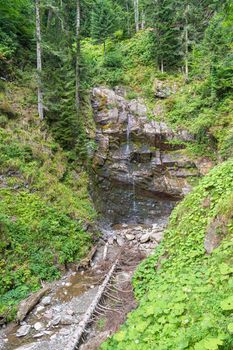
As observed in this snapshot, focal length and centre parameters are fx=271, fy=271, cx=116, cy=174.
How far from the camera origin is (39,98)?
15.7 metres

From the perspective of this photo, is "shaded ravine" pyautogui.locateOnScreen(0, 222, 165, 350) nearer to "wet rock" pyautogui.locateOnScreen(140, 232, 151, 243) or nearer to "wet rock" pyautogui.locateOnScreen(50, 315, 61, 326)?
"wet rock" pyautogui.locateOnScreen(50, 315, 61, 326)

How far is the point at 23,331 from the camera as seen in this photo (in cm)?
718

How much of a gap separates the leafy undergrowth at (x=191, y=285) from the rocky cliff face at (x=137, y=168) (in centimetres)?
846

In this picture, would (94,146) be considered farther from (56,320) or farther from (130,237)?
(56,320)

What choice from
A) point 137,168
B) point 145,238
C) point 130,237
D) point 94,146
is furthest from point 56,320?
point 94,146

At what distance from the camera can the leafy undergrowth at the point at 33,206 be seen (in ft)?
30.2

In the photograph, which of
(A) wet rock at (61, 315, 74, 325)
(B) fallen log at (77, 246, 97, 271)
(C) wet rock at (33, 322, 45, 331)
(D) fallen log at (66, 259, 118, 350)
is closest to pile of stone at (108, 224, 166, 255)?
(B) fallen log at (77, 246, 97, 271)

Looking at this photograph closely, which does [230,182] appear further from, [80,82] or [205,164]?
[80,82]

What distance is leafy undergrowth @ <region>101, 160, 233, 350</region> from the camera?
11.0ft

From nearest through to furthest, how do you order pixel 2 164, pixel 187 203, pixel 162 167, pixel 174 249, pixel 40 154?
pixel 174 249, pixel 187 203, pixel 2 164, pixel 40 154, pixel 162 167

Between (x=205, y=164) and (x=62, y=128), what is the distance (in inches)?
352

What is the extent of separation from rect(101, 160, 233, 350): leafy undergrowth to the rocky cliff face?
846cm

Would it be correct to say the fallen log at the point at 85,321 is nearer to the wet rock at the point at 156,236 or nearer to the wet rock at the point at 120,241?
the wet rock at the point at 120,241

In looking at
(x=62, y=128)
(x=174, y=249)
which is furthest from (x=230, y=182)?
(x=62, y=128)
